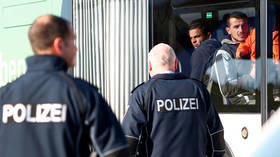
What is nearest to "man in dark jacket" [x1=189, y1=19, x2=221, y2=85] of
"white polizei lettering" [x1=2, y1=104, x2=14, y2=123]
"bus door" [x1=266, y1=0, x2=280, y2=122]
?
"bus door" [x1=266, y1=0, x2=280, y2=122]

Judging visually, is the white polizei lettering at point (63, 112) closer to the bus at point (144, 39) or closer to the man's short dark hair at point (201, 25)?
the bus at point (144, 39)

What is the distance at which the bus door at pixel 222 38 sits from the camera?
445 cm

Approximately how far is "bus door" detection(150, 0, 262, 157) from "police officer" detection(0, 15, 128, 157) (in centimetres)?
250

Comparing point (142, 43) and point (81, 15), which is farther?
point (81, 15)

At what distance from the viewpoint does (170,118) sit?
128 inches

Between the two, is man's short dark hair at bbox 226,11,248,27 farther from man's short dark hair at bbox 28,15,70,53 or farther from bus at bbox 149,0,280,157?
man's short dark hair at bbox 28,15,70,53

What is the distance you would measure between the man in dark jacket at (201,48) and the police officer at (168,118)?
136 cm

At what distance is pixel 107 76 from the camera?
5.26 meters

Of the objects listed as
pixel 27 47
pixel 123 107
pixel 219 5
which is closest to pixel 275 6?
pixel 219 5

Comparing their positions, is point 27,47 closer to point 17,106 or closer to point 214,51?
point 214,51

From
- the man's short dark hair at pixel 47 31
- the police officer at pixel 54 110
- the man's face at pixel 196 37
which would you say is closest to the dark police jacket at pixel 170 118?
the police officer at pixel 54 110

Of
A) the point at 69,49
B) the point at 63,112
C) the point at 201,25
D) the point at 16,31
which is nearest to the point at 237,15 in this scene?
the point at 201,25

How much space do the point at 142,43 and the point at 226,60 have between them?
37.1 inches

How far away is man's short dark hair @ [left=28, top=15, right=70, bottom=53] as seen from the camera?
218 centimetres
